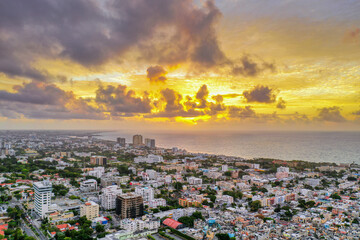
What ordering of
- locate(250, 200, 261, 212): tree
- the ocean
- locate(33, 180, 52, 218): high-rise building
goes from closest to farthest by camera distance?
locate(33, 180, 52, 218): high-rise building
locate(250, 200, 261, 212): tree
the ocean

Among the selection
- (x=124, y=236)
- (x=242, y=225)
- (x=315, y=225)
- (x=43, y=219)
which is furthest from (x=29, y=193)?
(x=315, y=225)

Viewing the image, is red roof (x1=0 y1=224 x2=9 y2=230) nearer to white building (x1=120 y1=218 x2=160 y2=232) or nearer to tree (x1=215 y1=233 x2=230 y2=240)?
white building (x1=120 y1=218 x2=160 y2=232)

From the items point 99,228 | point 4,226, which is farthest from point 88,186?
point 99,228

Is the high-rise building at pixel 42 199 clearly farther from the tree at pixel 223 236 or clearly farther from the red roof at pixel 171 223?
the tree at pixel 223 236

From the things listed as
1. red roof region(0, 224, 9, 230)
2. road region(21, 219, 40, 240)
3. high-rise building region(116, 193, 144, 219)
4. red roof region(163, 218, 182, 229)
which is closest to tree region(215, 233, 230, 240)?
red roof region(163, 218, 182, 229)

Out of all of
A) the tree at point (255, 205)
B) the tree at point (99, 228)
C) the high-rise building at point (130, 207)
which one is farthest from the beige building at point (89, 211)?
the tree at point (255, 205)

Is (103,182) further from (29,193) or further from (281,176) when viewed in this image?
(281,176)

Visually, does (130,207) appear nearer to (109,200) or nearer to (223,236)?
(109,200)

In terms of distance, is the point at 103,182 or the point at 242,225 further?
the point at 103,182
